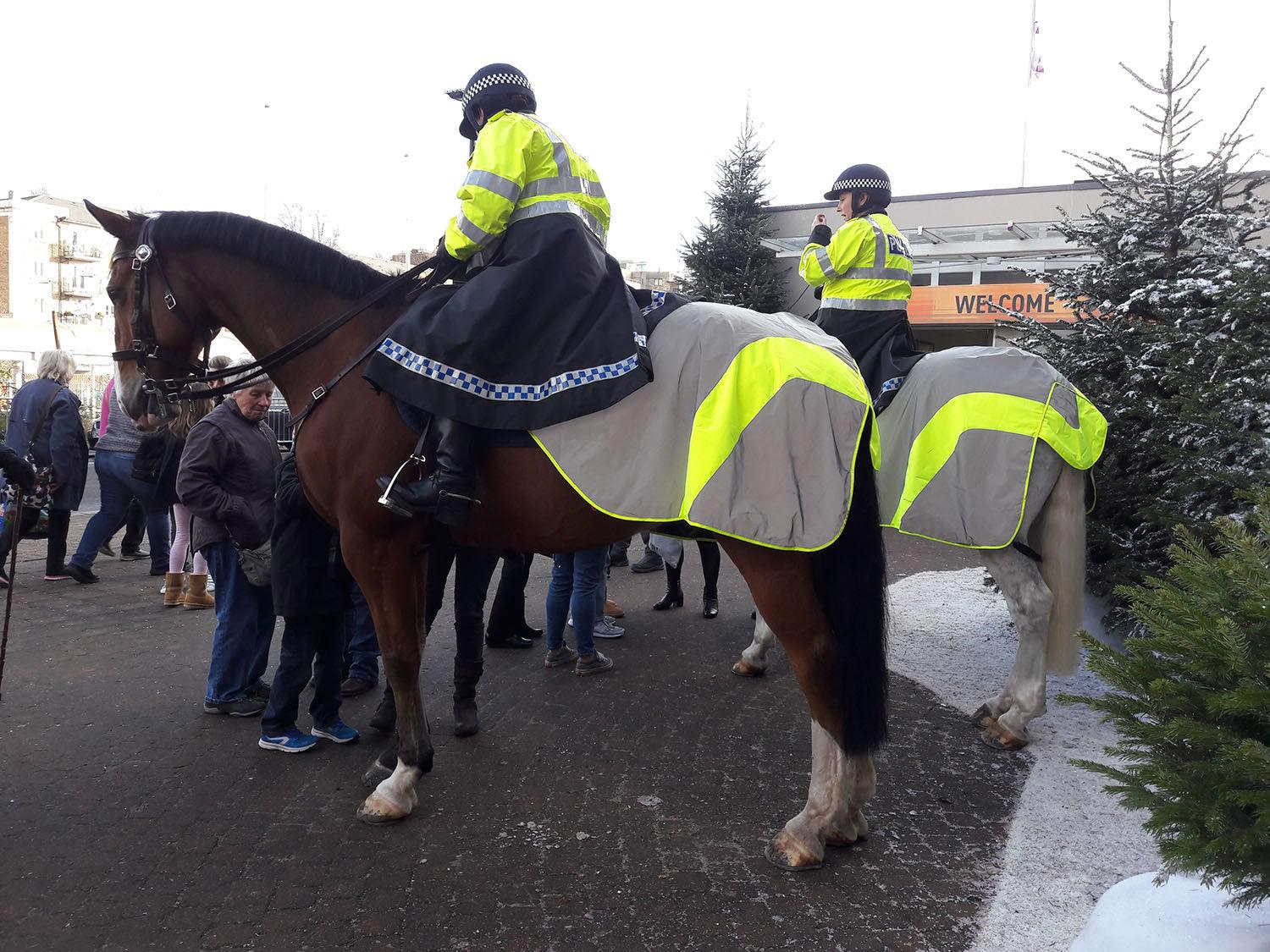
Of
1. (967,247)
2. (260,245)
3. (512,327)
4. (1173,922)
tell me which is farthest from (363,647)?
(967,247)

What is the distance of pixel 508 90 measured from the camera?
3545 millimetres

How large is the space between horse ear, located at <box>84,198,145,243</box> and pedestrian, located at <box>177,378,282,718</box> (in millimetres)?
1330

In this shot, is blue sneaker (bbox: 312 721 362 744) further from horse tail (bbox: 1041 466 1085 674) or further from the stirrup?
horse tail (bbox: 1041 466 1085 674)

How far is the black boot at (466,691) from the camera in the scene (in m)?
4.66

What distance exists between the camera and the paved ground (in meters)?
2.90

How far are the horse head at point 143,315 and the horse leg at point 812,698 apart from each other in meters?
2.71

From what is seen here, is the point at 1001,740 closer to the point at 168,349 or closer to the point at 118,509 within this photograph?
the point at 168,349

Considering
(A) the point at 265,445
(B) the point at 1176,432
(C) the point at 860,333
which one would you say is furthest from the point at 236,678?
(B) the point at 1176,432

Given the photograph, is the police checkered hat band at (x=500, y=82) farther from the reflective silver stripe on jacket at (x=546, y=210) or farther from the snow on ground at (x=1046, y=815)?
the snow on ground at (x=1046, y=815)

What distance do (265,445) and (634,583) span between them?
169 inches

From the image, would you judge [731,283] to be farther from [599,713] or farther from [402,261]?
[402,261]

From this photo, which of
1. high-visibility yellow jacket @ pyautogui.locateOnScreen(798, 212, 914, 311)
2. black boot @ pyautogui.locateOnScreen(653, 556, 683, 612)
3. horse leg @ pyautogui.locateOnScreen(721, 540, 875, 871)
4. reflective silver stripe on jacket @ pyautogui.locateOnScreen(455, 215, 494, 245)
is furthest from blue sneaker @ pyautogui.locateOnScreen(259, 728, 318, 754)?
high-visibility yellow jacket @ pyautogui.locateOnScreen(798, 212, 914, 311)

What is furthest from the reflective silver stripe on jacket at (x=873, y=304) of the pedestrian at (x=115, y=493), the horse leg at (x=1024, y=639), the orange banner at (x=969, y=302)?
the orange banner at (x=969, y=302)

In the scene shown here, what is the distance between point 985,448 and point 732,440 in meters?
1.90
